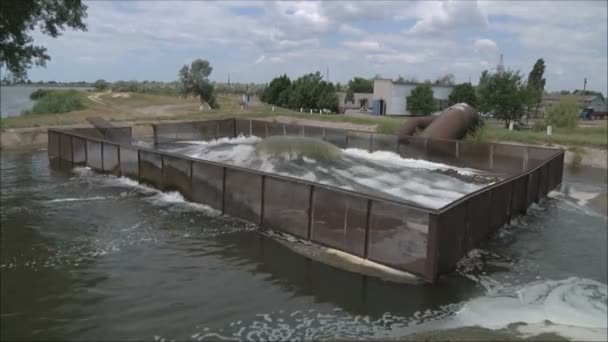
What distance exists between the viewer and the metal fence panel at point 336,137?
2739 centimetres

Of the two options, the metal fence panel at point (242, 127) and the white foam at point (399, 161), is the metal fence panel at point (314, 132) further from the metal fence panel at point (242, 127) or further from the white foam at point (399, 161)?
the metal fence panel at point (242, 127)

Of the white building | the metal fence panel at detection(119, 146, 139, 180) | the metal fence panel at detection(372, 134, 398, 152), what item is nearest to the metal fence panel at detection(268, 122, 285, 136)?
the metal fence panel at detection(372, 134, 398, 152)

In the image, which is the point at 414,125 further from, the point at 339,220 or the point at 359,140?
the point at 339,220

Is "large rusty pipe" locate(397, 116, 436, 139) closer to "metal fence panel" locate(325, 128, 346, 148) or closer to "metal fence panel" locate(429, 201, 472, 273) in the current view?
"metal fence panel" locate(325, 128, 346, 148)

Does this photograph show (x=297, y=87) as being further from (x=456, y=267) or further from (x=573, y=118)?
(x=456, y=267)

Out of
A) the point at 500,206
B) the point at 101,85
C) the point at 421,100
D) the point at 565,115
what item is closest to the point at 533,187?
the point at 500,206

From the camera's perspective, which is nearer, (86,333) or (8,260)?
(86,333)

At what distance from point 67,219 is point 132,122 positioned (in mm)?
25018

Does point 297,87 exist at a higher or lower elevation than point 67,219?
higher

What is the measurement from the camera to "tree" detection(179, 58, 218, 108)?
64.4 meters

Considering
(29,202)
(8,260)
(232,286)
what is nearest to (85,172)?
(29,202)

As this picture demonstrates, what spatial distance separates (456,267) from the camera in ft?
34.6

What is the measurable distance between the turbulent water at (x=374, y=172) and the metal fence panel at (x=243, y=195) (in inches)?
203

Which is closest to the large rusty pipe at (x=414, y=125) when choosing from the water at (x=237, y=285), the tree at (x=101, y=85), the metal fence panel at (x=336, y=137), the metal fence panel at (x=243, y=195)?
the metal fence panel at (x=336, y=137)
